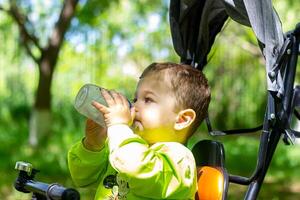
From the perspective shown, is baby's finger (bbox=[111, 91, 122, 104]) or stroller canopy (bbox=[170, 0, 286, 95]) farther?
stroller canopy (bbox=[170, 0, 286, 95])

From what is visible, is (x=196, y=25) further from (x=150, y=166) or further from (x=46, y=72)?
(x=46, y=72)

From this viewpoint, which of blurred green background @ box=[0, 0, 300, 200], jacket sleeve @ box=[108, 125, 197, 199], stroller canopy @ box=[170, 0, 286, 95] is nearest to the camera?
→ jacket sleeve @ box=[108, 125, 197, 199]

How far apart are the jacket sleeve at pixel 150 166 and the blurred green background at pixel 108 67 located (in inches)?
299

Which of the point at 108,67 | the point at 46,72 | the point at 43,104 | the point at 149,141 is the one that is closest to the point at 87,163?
the point at 149,141

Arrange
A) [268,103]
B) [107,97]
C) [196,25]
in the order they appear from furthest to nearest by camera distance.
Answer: [196,25], [268,103], [107,97]

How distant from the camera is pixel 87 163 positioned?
2516mm

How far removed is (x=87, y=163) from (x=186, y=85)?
49 cm

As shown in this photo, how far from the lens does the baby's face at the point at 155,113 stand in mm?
2312

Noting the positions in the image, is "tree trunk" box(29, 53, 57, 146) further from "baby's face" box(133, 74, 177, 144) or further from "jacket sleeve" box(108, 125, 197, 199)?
"jacket sleeve" box(108, 125, 197, 199)

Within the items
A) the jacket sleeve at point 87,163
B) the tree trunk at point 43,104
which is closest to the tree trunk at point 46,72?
the tree trunk at point 43,104

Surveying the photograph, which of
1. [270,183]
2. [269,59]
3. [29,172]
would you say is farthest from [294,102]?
[270,183]

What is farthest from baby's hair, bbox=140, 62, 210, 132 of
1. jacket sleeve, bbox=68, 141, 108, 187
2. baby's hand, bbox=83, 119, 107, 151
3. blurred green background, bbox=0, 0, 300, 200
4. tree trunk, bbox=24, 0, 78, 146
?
blurred green background, bbox=0, 0, 300, 200

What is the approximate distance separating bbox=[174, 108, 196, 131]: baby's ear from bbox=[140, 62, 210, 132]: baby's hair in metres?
0.02

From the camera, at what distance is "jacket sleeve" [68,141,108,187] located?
8.27 feet
